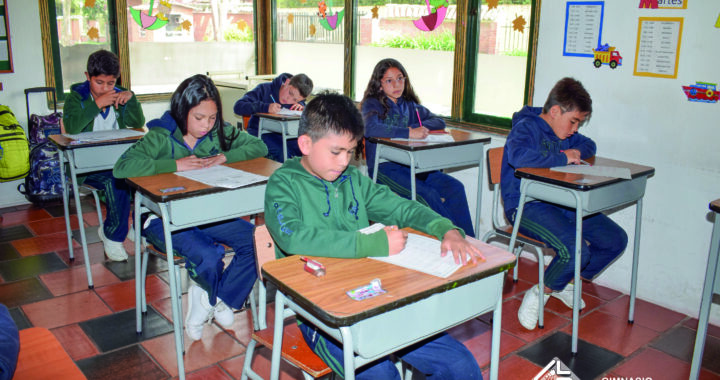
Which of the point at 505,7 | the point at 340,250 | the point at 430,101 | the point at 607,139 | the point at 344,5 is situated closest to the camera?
the point at 340,250

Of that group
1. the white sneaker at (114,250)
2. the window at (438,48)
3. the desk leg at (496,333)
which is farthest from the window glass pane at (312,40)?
the desk leg at (496,333)

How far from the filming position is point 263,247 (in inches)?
70.0

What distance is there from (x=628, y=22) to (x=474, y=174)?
4.56ft

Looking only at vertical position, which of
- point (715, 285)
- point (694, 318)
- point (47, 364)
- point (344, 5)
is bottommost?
A: point (694, 318)

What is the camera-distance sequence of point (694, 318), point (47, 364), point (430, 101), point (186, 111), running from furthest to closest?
1. point (430, 101)
2. point (694, 318)
3. point (186, 111)
4. point (47, 364)

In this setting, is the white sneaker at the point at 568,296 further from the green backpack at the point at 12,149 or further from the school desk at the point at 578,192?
the green backpack at the point at 12,149

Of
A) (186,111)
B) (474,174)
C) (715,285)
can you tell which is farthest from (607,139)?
(186,111)

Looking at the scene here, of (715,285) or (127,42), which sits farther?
(127,42)

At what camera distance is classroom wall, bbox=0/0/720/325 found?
9.68 feet

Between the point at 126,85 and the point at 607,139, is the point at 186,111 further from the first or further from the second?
the point at 126,85

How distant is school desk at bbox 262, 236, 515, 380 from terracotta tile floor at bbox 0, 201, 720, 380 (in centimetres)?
97

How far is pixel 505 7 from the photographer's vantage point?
384 centimetres

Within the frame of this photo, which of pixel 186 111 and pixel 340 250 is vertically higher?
pixel 186 111

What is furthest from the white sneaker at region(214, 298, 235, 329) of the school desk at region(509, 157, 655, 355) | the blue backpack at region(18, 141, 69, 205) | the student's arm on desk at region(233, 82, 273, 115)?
the blue backpack at region(18, 141, 69, 205)
